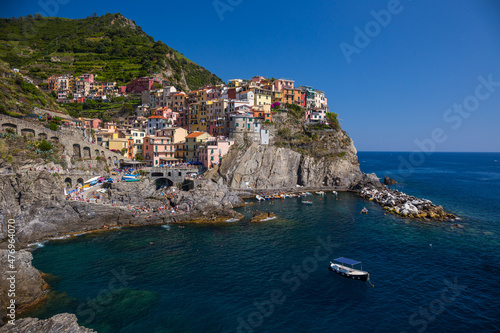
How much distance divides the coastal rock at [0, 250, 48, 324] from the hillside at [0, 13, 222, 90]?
105066 millimetres

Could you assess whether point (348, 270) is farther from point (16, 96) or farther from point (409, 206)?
point (16, 96)

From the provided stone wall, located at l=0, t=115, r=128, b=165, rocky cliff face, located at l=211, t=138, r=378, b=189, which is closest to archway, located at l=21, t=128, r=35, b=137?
stone wall, located at l=0, t=115, r=128, b=165

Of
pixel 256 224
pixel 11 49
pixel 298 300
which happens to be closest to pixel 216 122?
pixel 256 224

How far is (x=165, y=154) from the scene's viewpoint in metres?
73.6

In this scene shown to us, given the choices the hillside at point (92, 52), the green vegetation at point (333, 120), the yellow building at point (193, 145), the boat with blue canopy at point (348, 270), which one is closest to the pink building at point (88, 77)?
the hillside at point (92, 52)

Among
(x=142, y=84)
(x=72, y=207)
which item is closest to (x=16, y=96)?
(x=72, y=207)

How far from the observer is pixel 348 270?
98.4 feet

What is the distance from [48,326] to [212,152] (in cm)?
5452

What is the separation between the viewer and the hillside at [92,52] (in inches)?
4808

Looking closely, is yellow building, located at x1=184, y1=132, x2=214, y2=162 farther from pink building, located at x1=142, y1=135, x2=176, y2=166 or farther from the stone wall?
the stone wall

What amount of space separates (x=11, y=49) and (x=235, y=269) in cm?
16189

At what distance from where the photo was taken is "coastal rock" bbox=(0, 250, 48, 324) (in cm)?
2363

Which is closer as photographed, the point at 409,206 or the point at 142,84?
the point at 409,206

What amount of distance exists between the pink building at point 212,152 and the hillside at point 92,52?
60861 mm
